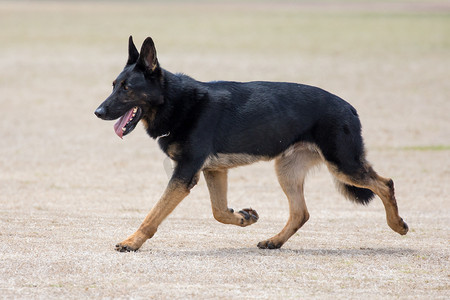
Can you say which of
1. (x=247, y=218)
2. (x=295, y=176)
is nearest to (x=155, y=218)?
(x=247, y=218)

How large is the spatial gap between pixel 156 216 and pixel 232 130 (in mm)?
1060

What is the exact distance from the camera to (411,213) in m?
10.5

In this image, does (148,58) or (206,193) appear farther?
(206,193)

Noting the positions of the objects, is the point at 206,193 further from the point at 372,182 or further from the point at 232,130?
the point at 372,182

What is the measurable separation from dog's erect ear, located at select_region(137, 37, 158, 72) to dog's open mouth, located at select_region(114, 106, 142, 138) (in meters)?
0.38

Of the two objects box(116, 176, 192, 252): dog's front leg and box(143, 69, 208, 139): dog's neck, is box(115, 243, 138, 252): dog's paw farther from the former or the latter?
box(143, 69, 208, 139): dog's neck

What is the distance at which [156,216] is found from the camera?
7223 mm

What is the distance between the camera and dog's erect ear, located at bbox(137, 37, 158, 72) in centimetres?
726

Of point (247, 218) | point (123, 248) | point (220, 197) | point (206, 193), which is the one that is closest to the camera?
point (123, 248)

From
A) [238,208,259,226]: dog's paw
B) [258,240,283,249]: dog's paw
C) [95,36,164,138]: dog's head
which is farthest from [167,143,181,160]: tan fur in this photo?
[258,240,283,249]: dog's paw

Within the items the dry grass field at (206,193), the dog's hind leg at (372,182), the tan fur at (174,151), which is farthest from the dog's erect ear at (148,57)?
the dog's hind leg at (372,182)

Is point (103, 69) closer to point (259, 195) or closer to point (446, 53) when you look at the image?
point (446, 53)

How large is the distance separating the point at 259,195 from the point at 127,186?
1.97 meters

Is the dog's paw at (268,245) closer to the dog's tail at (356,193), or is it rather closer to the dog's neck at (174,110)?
the dog's tail at (356,193)
